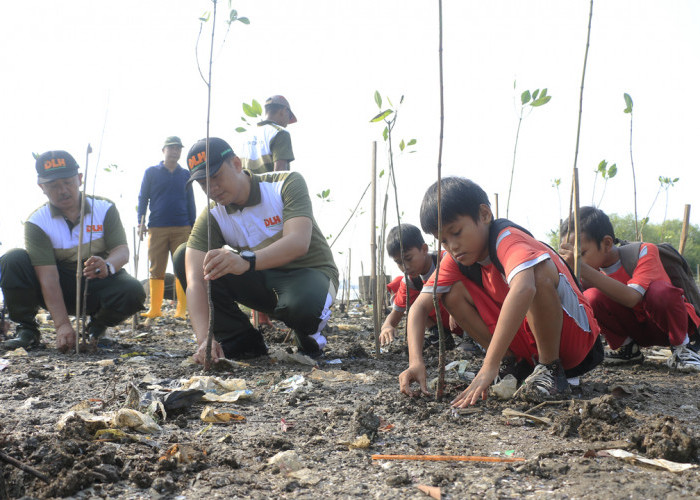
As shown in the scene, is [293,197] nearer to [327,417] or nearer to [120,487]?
[327,417]

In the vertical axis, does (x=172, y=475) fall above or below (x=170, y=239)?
below

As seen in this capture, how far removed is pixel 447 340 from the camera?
11.9ft

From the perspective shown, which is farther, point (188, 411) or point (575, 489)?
point (188, 411)

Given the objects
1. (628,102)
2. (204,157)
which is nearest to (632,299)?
(628,102)

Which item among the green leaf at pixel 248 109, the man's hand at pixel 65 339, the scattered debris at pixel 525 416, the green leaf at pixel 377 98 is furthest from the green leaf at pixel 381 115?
the man's hand at pixel 65 339

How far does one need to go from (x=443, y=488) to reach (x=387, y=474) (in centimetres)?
16

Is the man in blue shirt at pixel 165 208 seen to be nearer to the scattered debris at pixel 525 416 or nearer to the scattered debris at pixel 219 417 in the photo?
the scattered debris at pixel 219 417

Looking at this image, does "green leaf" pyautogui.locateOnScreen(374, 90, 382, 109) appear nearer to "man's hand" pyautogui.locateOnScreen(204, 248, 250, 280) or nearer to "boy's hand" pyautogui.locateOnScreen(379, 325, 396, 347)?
"man's hand" pyautogui.locateOnScreen(204, 248, 250, 280)

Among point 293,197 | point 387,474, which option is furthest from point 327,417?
point 293,197

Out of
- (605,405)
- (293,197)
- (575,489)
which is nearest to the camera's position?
(575,489)

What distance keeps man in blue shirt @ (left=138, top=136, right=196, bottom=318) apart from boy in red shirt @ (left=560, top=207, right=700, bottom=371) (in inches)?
145

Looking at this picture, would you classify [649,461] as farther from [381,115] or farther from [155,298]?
[155,298]

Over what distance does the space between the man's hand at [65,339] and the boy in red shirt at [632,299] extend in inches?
112

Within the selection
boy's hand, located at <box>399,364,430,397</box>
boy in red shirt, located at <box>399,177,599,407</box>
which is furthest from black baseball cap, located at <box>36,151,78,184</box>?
boy's hand, located at <box>399,364,430,397</box>
